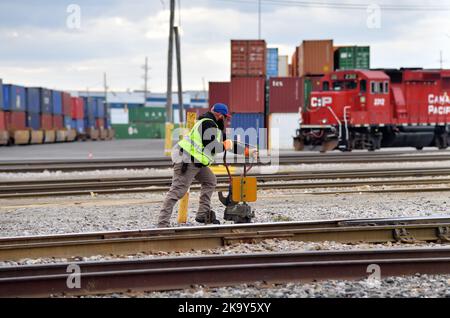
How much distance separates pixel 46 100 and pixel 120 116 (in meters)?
38.3

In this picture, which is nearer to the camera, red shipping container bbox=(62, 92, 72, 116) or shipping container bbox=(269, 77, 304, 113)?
shipping container bbox=(269, 77, 304, 113)

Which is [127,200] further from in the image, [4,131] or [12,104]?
[12,104]

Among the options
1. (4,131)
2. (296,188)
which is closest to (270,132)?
(4,131)

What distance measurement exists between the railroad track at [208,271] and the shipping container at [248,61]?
103ft

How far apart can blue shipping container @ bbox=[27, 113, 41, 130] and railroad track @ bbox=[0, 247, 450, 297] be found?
143 ft

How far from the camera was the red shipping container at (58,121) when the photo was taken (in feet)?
179

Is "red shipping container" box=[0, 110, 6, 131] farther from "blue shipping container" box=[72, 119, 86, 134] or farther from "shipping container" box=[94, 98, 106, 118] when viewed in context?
"shipping container" box=[94, 98, 106, 118]

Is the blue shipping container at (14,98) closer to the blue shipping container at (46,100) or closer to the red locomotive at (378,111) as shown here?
the blue shipping container at (46,100)

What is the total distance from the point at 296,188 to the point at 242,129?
21341mm

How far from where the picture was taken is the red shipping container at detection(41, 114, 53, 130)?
51.4 m

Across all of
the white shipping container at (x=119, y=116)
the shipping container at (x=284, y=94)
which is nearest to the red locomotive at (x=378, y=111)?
the shipping container at (x=284, y=94)

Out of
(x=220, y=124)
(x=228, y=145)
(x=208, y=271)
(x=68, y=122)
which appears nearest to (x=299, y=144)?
(x=220, y=124)

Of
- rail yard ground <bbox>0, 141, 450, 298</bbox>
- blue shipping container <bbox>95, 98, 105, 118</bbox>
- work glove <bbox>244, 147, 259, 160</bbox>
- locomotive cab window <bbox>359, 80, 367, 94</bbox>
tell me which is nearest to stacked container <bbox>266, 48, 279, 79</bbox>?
locomotive cab window <bbox>359, 80, 367, 94</bbox>
